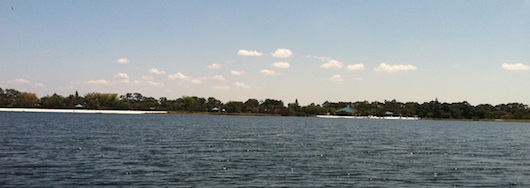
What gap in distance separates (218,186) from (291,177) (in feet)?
27.6

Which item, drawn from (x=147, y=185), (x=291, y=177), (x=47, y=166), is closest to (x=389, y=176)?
(x=291, y=177)

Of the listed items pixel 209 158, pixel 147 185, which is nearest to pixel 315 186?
pixel 147 185

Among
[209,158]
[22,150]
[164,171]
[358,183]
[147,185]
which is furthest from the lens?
[22,150]

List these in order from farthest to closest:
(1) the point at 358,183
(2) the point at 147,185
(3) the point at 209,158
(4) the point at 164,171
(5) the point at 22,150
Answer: (5) the point at 22,150, (3) the point at 209,158, (4) the point at 164,171, (1) the point at 358,183, (2) the point at 147,185

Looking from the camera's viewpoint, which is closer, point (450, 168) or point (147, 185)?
point (147, 185)

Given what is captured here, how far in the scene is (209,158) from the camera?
60.9 metres

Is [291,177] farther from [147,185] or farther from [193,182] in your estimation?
[147,185]

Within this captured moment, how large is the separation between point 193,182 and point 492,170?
3505 cm

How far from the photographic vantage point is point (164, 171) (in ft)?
158

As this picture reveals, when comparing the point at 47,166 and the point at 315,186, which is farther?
the point at 47,166

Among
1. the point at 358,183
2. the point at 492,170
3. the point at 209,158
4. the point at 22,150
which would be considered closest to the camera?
the point at 358,183

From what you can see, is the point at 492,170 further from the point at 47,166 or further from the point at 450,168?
the point at 47,166

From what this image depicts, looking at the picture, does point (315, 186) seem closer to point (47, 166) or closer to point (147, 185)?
point (147, 185)

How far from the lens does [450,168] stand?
57.2 m
